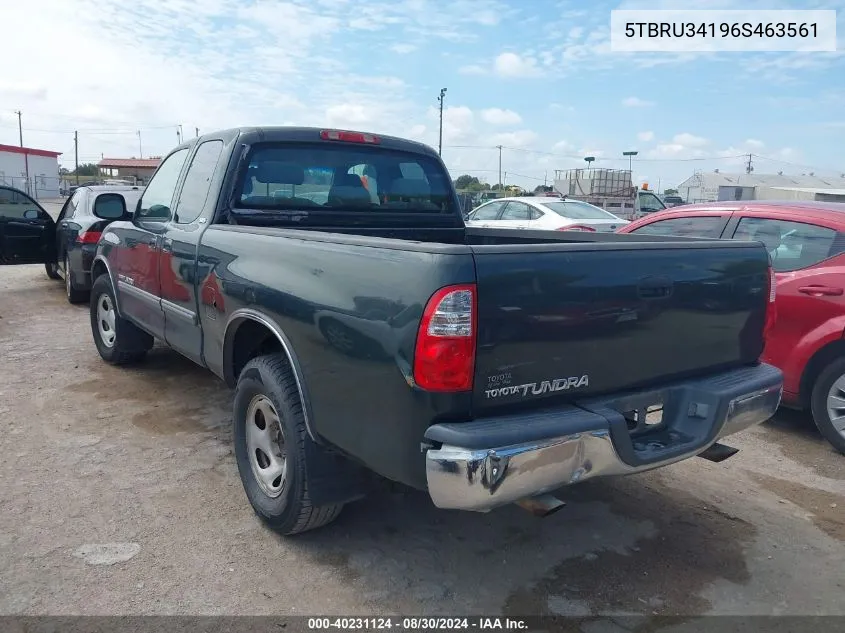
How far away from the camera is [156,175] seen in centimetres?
520

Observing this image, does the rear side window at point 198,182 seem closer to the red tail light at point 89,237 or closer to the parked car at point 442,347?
the parked car at point 442,347

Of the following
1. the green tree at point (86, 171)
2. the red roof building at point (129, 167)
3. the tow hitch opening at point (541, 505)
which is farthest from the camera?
the green tree at point (86, 171)

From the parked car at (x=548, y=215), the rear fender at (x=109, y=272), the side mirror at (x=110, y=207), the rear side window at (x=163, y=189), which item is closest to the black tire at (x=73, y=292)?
the rear fender at (x=109, y=272)

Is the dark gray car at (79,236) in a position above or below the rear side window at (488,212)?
below

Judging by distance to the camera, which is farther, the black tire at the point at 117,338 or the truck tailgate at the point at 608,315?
the black tire at the point at 117,338

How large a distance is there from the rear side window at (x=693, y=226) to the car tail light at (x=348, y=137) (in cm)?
243

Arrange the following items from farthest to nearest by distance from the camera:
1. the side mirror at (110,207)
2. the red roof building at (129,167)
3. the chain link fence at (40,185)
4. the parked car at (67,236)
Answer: the red roof building at (129,167) < the chain link fence at (40,185) < the parked car at (67,236) < the side mirror at (110,207)

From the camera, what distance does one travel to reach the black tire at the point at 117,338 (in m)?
5.75

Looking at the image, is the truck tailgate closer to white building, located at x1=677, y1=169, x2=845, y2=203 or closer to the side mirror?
the side mirror

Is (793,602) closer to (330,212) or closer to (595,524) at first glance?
(595,524)

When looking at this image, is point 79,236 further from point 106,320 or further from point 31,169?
point 31,169

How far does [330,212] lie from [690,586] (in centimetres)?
285

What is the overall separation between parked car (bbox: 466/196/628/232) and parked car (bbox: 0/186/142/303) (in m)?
6.19

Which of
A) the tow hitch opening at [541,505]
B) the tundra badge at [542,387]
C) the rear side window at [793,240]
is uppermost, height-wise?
the rear side window at [793,240]
